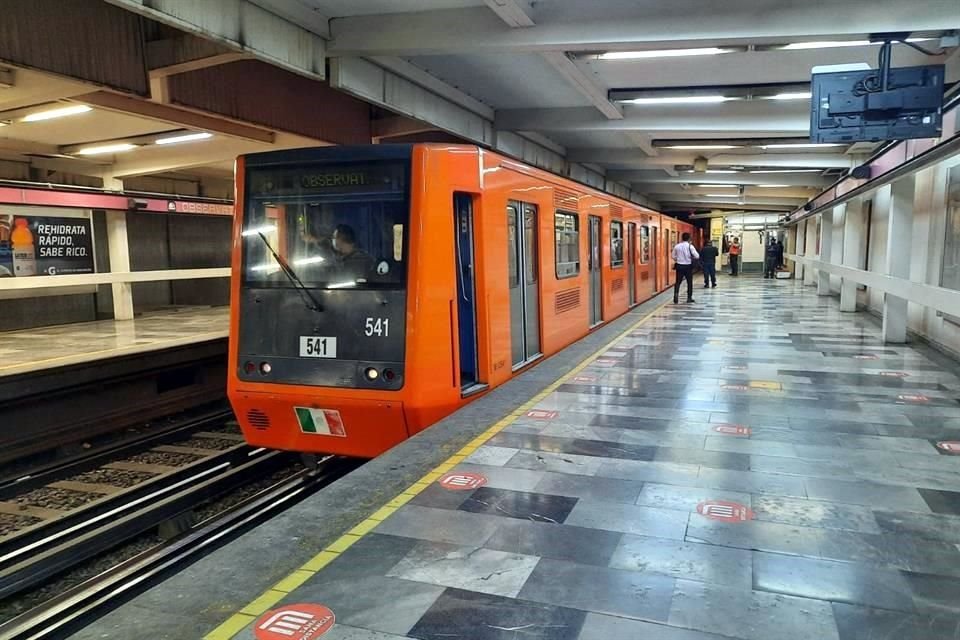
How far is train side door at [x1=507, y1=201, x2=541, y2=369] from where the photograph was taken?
276 inches

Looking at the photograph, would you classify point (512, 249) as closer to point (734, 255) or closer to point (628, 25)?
point (628, 25)

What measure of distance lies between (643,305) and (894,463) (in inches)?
480

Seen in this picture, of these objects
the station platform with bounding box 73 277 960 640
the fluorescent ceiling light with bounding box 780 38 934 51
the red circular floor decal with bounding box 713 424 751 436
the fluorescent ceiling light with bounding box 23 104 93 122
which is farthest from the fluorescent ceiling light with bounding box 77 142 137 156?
the red circular floor decal with bounding box 713 424 751 436

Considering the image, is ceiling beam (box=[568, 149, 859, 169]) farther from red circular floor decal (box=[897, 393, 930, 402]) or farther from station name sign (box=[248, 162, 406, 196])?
station name sign (box=[248, 162, 406, 196])

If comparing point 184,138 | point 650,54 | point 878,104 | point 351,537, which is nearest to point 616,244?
point 650,54

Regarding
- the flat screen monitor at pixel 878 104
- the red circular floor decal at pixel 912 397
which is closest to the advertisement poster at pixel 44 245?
the flat screen monitor at pixel 878 104

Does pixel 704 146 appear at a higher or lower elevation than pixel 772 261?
higher

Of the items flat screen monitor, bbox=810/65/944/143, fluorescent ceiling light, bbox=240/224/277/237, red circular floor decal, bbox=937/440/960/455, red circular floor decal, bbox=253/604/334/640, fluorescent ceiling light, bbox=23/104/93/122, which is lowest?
red circular floor decal, bbox=253/604/334/640

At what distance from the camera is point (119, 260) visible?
48.9 ft

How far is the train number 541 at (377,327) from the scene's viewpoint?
5270 millimetres

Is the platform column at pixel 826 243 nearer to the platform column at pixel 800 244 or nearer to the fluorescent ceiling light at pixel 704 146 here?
the fluorescent ceiling light at pixel 704 146

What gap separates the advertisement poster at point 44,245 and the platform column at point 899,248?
603 inches

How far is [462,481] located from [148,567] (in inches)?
98.2

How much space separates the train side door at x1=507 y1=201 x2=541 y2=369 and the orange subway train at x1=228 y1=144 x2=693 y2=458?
0.59m
